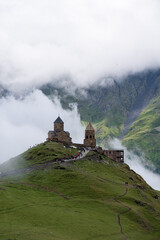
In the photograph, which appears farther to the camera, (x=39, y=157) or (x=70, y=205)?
(x=39, y=157)

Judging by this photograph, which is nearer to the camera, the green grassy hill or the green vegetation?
the green grassy hill

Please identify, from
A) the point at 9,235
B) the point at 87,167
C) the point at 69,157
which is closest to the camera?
the point at 9,235

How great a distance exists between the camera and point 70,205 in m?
103

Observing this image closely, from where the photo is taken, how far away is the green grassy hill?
80.1 metres

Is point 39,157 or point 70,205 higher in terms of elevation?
point 39,157

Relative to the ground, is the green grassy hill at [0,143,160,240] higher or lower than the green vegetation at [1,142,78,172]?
lower

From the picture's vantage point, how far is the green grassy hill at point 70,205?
8006 centimetres

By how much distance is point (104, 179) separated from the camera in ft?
458

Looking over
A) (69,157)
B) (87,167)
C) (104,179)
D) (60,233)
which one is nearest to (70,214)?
(60,233)

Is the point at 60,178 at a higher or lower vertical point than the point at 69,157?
lower

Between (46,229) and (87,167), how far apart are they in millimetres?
78567

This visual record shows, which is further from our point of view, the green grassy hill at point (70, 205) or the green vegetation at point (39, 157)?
the green vegetation at point (39, 157)

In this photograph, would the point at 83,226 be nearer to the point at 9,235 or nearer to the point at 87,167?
the point at 9,235

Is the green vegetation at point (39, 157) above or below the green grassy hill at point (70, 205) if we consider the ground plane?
above
